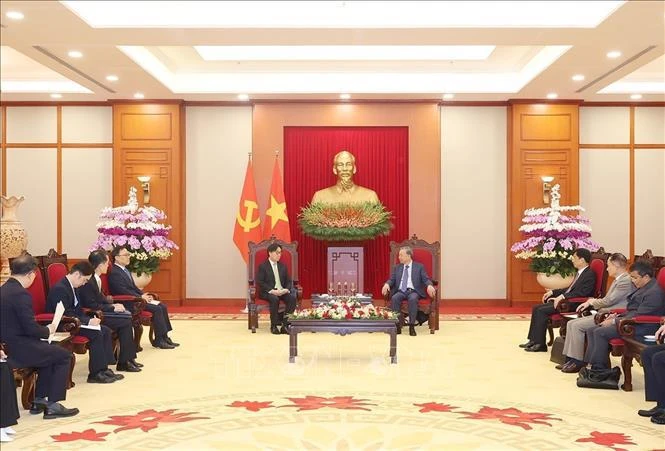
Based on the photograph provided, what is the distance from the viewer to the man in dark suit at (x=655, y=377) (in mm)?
5664

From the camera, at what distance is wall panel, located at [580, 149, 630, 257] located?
529 inches

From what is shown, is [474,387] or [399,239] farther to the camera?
[399,239]

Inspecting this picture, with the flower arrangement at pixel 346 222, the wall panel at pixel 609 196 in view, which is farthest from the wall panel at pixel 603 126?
the flower arrangement at pixel 346 222

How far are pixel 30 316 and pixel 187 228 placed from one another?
777 cm

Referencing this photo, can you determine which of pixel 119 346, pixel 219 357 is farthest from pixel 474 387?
pixel 119 346

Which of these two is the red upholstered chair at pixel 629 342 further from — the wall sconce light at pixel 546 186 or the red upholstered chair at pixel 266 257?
the wall sconce light at pixel 546 186

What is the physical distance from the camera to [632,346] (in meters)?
6.60

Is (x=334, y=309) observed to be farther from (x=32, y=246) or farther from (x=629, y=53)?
(x=32, y=246)

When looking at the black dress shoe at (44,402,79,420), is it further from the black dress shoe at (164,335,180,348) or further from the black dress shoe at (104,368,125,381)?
the black dress shoe at (164,335,180,348)

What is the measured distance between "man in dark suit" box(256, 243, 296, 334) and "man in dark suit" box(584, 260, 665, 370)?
4328mm

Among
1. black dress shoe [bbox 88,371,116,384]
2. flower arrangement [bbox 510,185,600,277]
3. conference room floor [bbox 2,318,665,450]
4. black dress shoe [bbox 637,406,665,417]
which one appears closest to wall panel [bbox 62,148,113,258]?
conference room floor [bbox 2,318,665,450]

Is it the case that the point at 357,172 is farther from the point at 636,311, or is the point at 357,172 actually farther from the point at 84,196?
the point at 636,311

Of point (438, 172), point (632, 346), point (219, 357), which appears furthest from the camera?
point (438, 172)

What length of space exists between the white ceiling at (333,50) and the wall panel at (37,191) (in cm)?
102
